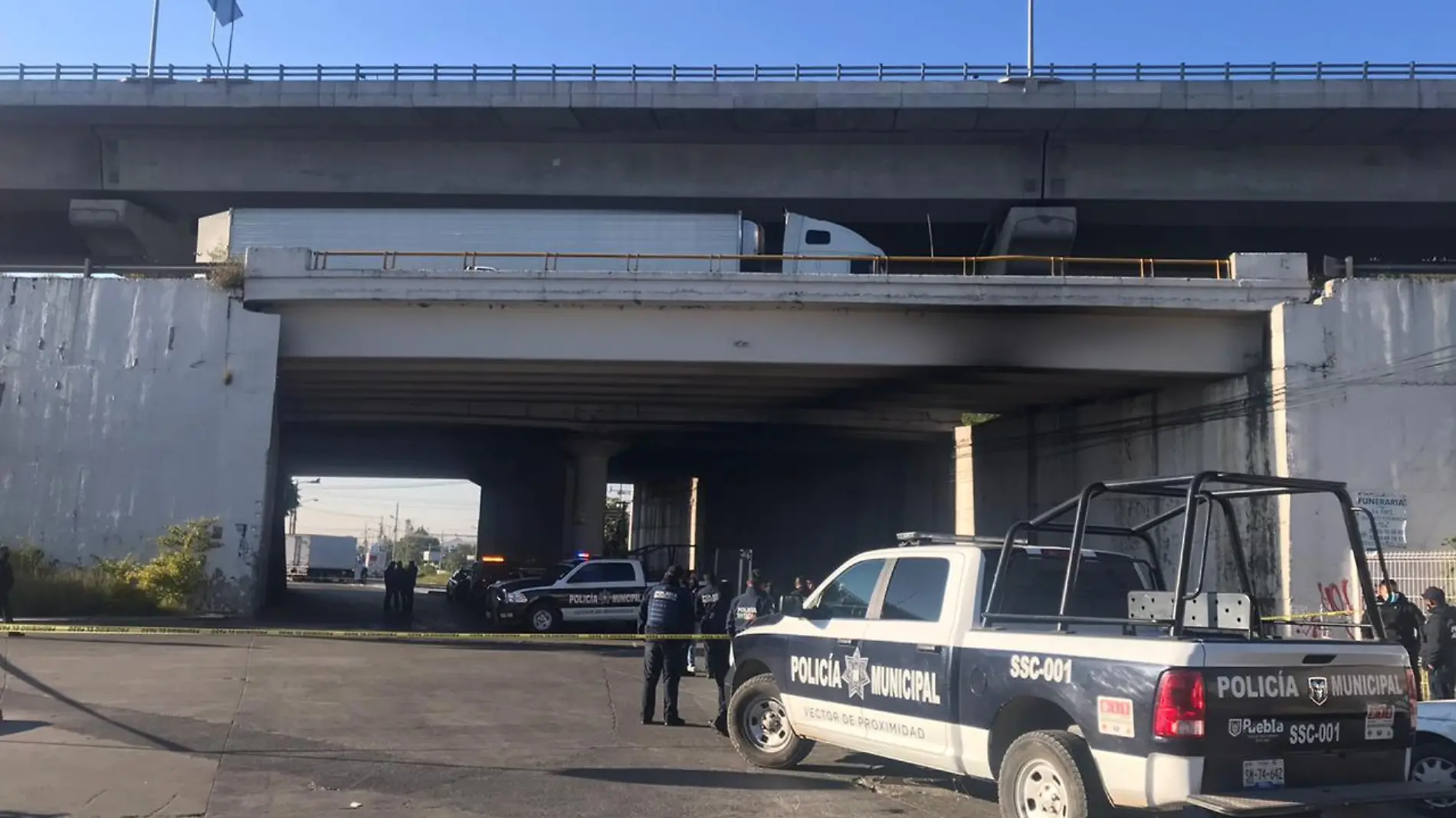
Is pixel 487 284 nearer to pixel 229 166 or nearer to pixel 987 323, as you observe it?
pixel 987 323

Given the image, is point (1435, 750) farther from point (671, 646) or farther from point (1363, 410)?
point (1363, 410)

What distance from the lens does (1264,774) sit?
6.51 metres

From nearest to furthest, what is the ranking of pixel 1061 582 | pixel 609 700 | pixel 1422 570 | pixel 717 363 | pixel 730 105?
1. pixel 1061 582
2. pixel 609 700
3. pixel 1422 570
4. pixel 717 363
5. pixel 730 105

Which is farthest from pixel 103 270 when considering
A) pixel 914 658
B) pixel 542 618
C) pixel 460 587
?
pixel 914 658

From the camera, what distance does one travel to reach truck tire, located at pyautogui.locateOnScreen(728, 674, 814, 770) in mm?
9984

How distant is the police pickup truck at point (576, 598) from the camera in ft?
80.2

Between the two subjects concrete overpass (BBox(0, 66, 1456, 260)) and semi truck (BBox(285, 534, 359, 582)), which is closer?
concrete overpass (BBox(0, 66, 1456, 260))

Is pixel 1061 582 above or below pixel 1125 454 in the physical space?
→ below

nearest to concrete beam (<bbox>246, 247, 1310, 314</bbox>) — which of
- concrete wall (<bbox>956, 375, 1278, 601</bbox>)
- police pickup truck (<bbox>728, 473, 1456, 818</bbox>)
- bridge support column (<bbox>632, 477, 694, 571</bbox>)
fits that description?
concrete wall (<bbox>956, 375, 1278, 601</bbox>)

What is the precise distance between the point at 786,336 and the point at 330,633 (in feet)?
40.4

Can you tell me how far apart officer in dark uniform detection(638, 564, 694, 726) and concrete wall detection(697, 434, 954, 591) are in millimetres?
24739

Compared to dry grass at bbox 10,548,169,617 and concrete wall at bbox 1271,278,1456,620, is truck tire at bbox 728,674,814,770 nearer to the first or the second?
concrete wall at bbox 1271,278,1456,620

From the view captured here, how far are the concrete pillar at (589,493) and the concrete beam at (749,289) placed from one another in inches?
621

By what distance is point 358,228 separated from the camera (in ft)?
89.9
